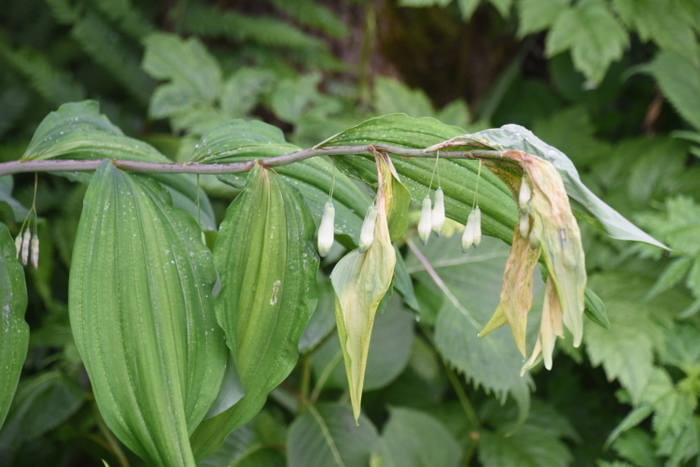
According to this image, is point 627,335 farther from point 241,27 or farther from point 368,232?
point 241,27

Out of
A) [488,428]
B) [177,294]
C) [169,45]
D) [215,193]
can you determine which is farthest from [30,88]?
[488,428]

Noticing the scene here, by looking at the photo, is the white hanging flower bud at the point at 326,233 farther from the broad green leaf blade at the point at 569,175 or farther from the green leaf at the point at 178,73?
the green leaf at the point at 178,73

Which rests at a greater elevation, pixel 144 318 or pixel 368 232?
pixel 368 232

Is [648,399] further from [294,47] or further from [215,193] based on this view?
[294,47]

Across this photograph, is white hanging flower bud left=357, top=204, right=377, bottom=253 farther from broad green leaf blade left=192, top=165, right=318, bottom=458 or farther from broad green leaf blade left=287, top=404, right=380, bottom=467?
broad green leaf blade left=287, top=404, right=380, bottom=467

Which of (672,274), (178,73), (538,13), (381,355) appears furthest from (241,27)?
(672,274)

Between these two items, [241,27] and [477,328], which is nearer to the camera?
[477,328]

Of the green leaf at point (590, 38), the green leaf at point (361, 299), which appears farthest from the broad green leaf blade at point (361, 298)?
the green leaf at point (590, 38)
